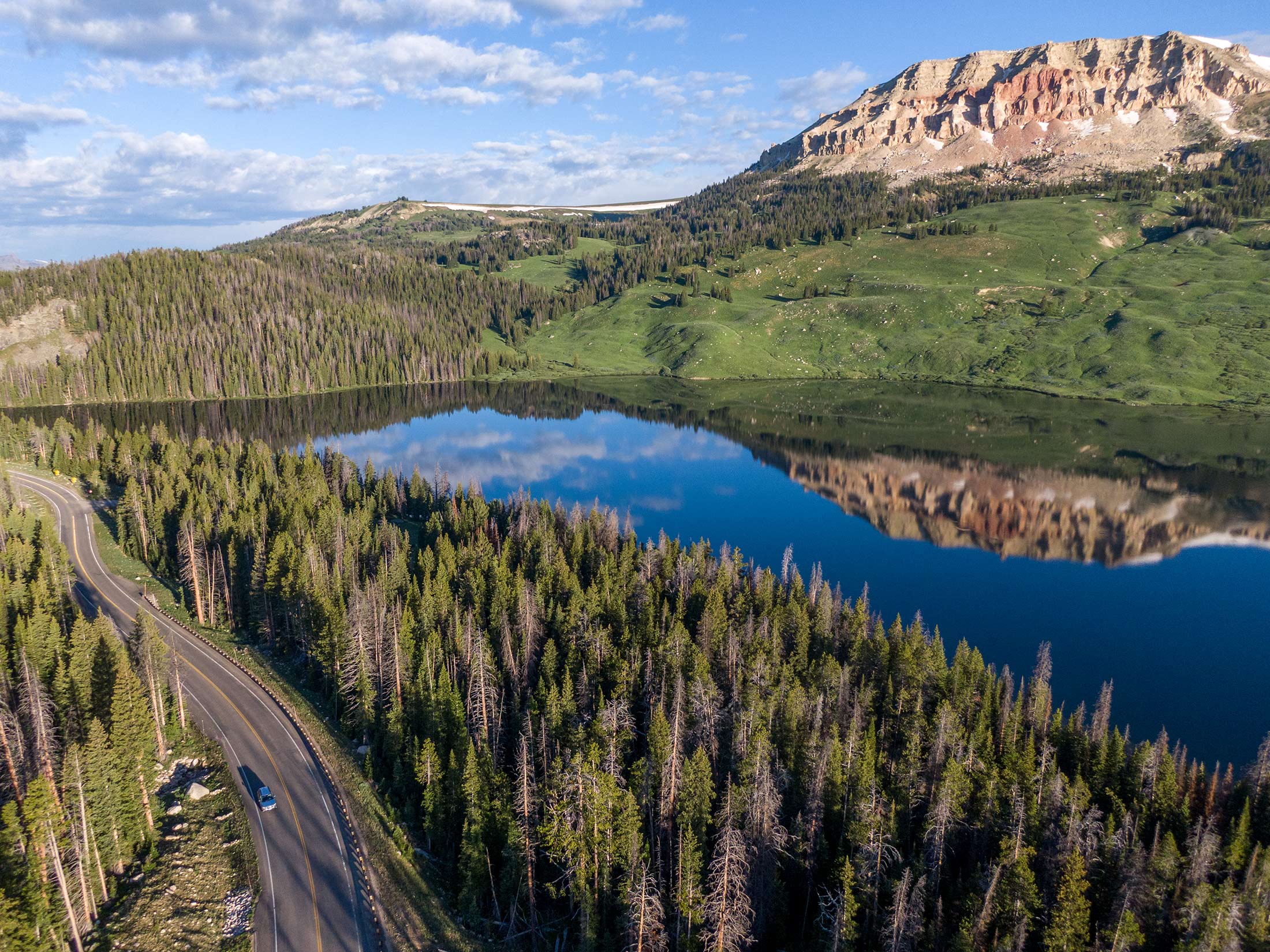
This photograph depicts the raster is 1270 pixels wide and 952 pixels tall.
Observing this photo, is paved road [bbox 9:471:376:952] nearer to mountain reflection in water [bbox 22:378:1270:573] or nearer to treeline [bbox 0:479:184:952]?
treeline [bbox 0:479:184:952]

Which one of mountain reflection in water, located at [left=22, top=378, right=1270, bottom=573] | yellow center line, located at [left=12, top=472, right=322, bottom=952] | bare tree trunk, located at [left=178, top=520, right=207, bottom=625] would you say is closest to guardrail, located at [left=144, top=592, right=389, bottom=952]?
yellow center line, located at [left=12, top=472, right=322, bottom=952]

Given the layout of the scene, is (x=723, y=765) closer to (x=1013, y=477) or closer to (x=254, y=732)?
(x=254, y=732)

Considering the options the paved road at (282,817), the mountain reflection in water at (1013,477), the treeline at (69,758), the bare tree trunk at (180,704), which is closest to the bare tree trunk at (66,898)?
the treeline at (69,758)

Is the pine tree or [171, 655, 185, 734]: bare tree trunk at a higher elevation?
[171, 655, 185, 734]: bare tree trunk

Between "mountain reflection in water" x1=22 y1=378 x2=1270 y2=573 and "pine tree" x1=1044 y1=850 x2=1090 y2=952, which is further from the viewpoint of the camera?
"mountain reflection in water" x1=22 y1=378 x2=1270 y2=573

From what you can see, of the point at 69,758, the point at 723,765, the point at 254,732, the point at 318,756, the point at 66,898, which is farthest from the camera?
the point at 254,732

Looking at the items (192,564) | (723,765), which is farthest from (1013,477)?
(192,564)

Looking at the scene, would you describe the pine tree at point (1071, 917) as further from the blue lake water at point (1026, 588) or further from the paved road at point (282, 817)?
the paved road at point (282, 817)

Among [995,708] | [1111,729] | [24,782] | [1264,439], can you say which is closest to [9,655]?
[24,782]
